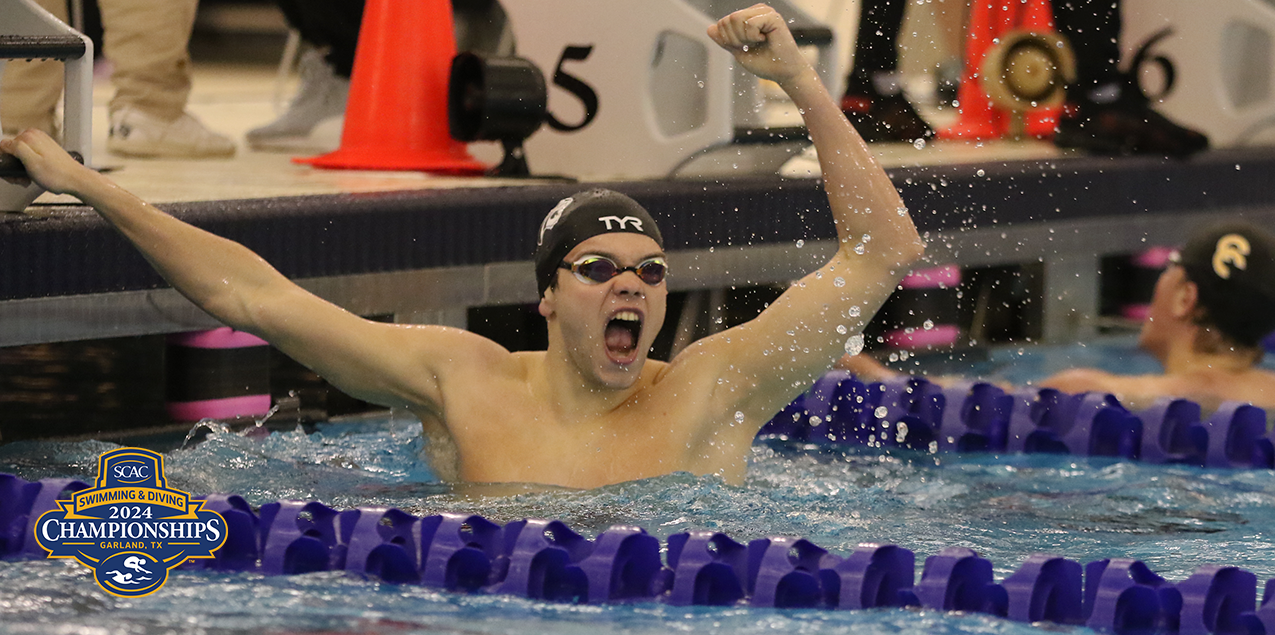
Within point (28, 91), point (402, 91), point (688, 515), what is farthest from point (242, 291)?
point (402, 91)

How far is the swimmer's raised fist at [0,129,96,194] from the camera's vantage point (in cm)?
293

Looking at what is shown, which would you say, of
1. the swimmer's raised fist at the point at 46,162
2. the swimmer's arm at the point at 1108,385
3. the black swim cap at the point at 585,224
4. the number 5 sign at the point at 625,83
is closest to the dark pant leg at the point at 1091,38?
the number 5 sign at the point at 625,83

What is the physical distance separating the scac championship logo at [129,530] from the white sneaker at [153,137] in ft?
7.84

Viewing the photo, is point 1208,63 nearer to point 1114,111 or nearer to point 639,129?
point 1114,111

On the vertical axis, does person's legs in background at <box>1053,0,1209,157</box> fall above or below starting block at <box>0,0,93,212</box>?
above

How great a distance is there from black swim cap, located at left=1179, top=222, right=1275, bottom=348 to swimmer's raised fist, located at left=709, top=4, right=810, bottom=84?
6.22 feet

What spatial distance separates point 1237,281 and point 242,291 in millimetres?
2552

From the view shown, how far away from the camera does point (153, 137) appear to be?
507 centimetres

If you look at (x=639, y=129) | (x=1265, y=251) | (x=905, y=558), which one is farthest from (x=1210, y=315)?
(x=905, y=558)

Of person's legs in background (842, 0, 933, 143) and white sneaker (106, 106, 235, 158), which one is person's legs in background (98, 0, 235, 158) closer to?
white sneaker (106, 106, 235, 158)

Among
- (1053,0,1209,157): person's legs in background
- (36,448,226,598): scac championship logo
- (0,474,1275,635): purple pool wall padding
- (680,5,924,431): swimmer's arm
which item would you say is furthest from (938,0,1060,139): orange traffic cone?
(36,448,226,598): scac championship logo

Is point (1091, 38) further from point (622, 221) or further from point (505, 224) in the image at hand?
point (622, 221)

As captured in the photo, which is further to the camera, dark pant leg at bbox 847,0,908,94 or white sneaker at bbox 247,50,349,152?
dark pant leg at bbox 847,0,908,94

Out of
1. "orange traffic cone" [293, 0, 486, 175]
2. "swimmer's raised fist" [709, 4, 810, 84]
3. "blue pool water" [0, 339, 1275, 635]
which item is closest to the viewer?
"blue pool water" [0, 339, 1275, 635]
